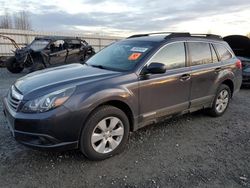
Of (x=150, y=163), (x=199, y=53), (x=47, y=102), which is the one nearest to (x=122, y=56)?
(x=199, y=53)

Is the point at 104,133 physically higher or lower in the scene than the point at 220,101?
higher

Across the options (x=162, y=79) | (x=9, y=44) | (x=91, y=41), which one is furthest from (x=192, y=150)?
(x=91, y=41)

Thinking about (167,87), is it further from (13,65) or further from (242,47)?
(13,65)

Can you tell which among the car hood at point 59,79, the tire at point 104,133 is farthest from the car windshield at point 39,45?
the tire at point 104,133

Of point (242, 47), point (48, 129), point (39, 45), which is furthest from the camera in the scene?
point (39, 45)

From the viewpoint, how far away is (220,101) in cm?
566

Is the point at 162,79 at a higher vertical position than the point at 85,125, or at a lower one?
higher

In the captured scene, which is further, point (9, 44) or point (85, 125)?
point (9, 44)

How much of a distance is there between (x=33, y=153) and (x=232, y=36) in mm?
8476

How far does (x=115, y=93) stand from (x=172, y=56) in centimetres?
144

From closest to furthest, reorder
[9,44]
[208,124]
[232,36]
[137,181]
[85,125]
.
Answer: [137,181] → [85,125] → [208,124] → [232,36] → [9,44]

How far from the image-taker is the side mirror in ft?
13.0

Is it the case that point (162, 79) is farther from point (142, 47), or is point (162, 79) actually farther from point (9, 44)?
point (9, 44)

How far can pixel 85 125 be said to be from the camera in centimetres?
341
